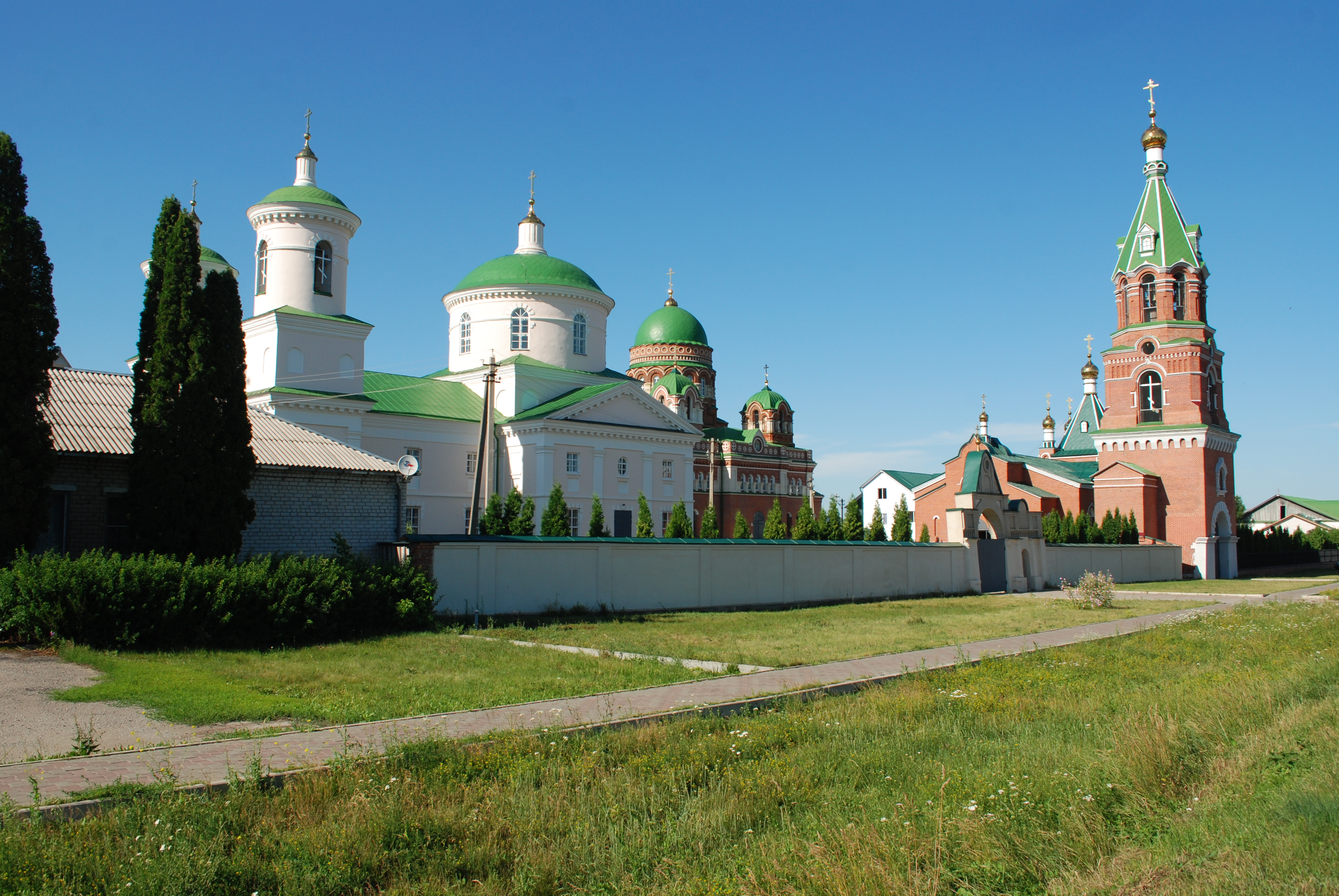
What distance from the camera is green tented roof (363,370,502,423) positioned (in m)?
38.2

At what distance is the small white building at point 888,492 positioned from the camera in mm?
68500

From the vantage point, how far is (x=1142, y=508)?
44688mm

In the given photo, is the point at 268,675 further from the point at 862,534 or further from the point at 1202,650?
the point at 862,534

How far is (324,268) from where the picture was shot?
3466cm

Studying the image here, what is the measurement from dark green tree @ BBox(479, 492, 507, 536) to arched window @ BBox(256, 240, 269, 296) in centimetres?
1237

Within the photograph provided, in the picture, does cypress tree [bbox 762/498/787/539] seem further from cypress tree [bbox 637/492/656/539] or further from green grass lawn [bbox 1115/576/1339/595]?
green grass lawn [bbox 1115/576/1339/595]

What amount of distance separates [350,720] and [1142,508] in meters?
44.1

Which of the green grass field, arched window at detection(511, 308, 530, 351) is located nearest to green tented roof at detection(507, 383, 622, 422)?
arched window at detection(511, 308, 530, 351)

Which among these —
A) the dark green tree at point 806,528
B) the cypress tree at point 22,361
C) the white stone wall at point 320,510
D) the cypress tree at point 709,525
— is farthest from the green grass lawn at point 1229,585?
the cypress tree at point 22,361

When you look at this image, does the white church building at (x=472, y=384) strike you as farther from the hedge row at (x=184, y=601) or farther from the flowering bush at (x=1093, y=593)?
the flowering bush at (x=1093, y=593)

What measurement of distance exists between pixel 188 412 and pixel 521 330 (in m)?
27.9

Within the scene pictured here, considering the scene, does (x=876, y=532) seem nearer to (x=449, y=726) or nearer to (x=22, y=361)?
(x=22, y=361)

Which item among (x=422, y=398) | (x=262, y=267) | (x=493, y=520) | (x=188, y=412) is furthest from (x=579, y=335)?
(x=188, y=412)

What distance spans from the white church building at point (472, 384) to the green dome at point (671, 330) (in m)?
18.0
